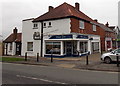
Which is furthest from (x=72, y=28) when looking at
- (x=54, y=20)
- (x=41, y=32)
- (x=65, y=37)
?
(x=41, y=32)

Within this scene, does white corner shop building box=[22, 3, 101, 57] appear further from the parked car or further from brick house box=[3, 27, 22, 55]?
the parked car

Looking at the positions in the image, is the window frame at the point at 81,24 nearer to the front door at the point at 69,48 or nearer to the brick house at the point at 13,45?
the front door at the point at 69,48

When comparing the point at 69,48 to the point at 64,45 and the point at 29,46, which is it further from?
the point at 29,46

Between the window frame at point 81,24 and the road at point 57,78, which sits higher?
the window frame at point 81,24

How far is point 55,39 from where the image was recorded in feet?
65.4

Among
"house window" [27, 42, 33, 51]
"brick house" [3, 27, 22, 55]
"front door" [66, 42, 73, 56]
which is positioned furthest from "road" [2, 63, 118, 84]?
"brick house" [3, 27, 22, 55]

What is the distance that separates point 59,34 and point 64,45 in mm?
1791

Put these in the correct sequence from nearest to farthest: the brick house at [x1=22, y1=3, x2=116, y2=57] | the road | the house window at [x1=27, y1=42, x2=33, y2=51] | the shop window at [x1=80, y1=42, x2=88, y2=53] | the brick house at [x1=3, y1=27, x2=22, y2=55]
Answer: the road → the brick house at [x1=22, y1=3, x2=116, y2=57] → the shop window at [x1=80, y1=42, x2=88, y2=53] → the house window at [x1=27, y1=42, x2=33, y2=51] → the brick house at [x1=3, y1=27, x2=22, y2=55]

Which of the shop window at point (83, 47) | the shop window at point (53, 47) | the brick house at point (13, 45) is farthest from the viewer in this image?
the brick house at point (13, 45)

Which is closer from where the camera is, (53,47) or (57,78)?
(57,78)

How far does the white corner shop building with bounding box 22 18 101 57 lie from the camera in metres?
19.5

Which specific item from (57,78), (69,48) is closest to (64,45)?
(69,48)

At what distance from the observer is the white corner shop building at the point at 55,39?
19531mm

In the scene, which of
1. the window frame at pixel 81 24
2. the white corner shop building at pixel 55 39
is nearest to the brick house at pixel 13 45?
the white corner shop building at pixel 55 39
